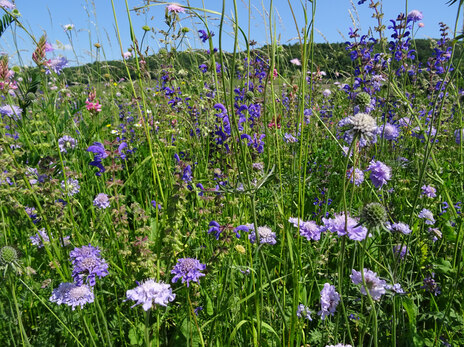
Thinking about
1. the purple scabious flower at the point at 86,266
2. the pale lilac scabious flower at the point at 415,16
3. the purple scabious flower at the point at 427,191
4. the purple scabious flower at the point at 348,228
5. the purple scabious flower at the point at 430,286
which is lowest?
the purple scabious flower at the point at 430,286

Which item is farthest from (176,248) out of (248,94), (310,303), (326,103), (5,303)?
(326,103)

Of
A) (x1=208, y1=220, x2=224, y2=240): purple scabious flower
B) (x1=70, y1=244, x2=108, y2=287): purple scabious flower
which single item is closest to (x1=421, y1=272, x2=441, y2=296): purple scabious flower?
(x1=208, y1=220, x2=224, y2=240): purple scabious flower

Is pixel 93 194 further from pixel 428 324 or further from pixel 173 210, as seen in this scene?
pixel 428 324

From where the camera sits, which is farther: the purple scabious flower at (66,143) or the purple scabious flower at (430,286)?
the purple scabious flower at (66,143)

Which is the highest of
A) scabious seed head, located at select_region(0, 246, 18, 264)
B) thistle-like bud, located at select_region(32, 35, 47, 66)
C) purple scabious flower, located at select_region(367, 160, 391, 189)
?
thistle-like bud, located at select_region(32, 35, 47, 66)

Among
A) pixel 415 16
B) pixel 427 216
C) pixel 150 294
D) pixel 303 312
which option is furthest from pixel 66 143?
pixel 415 16

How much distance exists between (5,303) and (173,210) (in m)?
1.07

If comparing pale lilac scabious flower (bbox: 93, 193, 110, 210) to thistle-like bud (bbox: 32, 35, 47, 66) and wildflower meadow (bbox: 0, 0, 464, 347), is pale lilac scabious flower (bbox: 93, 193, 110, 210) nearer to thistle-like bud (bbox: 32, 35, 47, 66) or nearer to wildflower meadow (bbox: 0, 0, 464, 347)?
wildflower meadow (bbox: 0, 0, 464, 347)

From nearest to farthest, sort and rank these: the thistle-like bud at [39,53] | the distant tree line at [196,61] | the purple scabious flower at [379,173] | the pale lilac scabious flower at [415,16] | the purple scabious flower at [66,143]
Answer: the thistle-like bud at [39,53] < the purple scabious flower at [379,173] < the purple scabious flower at [66,143] < the distant tree line at [196,61] < the pale lilac scabious flower at [415,16]

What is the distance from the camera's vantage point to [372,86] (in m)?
2.89

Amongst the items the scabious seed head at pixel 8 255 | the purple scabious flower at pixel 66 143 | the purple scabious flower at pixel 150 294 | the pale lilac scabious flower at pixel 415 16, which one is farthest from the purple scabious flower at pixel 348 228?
the pale lilac scabious flower at pixel 415 16

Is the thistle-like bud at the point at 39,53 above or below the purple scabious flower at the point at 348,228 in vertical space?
above

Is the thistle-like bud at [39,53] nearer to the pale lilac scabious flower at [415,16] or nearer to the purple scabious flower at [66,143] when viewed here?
the purple scabious flower at [66,143]

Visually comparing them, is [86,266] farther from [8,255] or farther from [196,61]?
[196,61]
